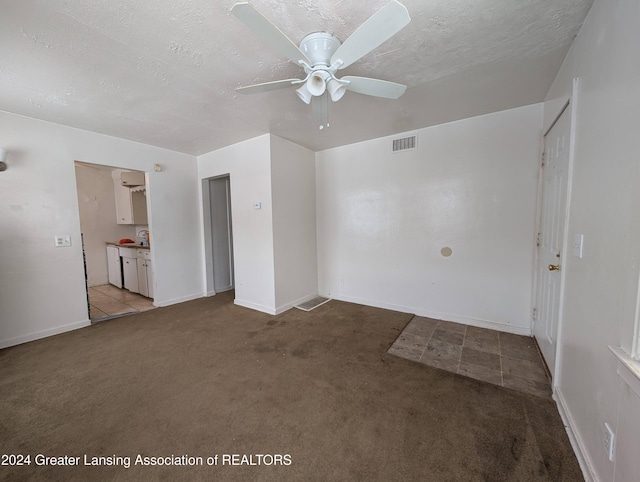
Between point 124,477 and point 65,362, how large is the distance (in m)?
1.78

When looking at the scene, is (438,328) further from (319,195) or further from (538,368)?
(319,195)

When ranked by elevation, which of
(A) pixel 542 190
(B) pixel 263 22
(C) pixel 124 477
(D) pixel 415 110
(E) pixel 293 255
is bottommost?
(C) pixel 124 477

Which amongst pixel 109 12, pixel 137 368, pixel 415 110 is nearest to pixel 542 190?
pixel 415 110

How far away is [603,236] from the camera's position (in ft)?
3.89

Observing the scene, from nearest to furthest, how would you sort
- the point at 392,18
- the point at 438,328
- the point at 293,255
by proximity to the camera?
1. the point at 392,18
2. the point at 438,328
3. the point at 293,255

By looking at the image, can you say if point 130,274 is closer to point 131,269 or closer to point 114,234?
point 131,269

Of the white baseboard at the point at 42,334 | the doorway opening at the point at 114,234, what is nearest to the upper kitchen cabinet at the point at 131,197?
the doorway opening at the point at 114,234

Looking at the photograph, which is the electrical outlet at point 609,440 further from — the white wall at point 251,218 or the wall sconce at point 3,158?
the wall sconce at point 3,158

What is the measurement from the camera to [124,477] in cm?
126

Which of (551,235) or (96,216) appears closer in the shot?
(551,235)

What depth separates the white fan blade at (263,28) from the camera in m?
1.00

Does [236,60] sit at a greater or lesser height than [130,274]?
greater

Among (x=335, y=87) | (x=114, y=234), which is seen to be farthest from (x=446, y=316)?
(x=114, y=234)

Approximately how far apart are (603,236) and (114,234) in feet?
24.2
